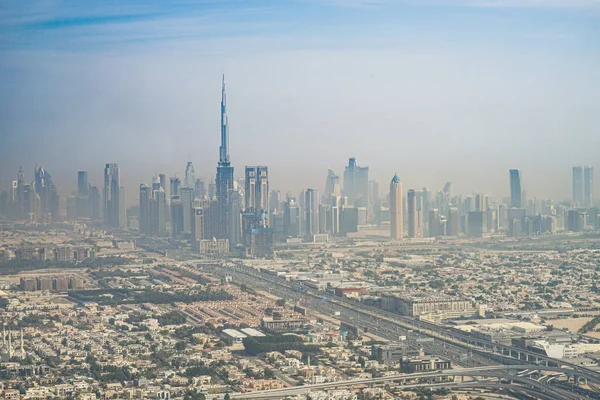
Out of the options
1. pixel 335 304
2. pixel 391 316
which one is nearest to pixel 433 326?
pixel 391 316

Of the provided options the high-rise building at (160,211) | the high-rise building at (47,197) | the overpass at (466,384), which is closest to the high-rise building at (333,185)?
the high-rise building at (160,211)

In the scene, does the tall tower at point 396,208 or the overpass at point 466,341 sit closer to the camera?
the overpass at point 466,341

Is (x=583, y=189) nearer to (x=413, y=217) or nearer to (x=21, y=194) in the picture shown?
(x=413, y=217)

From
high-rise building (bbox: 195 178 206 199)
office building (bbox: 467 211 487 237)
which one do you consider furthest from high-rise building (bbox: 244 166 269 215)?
office building (bbox: 467 211 487 237)

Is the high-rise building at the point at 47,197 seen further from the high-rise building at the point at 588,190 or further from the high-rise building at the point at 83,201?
the high-rise building at the point at 588,190

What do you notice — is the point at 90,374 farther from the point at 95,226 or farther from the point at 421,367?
the point at 95,226

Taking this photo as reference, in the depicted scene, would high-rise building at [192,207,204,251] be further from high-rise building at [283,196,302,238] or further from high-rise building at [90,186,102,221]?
high-rise building at [283,196,302,238]

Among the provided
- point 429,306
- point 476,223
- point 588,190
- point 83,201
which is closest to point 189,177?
point 83,201
